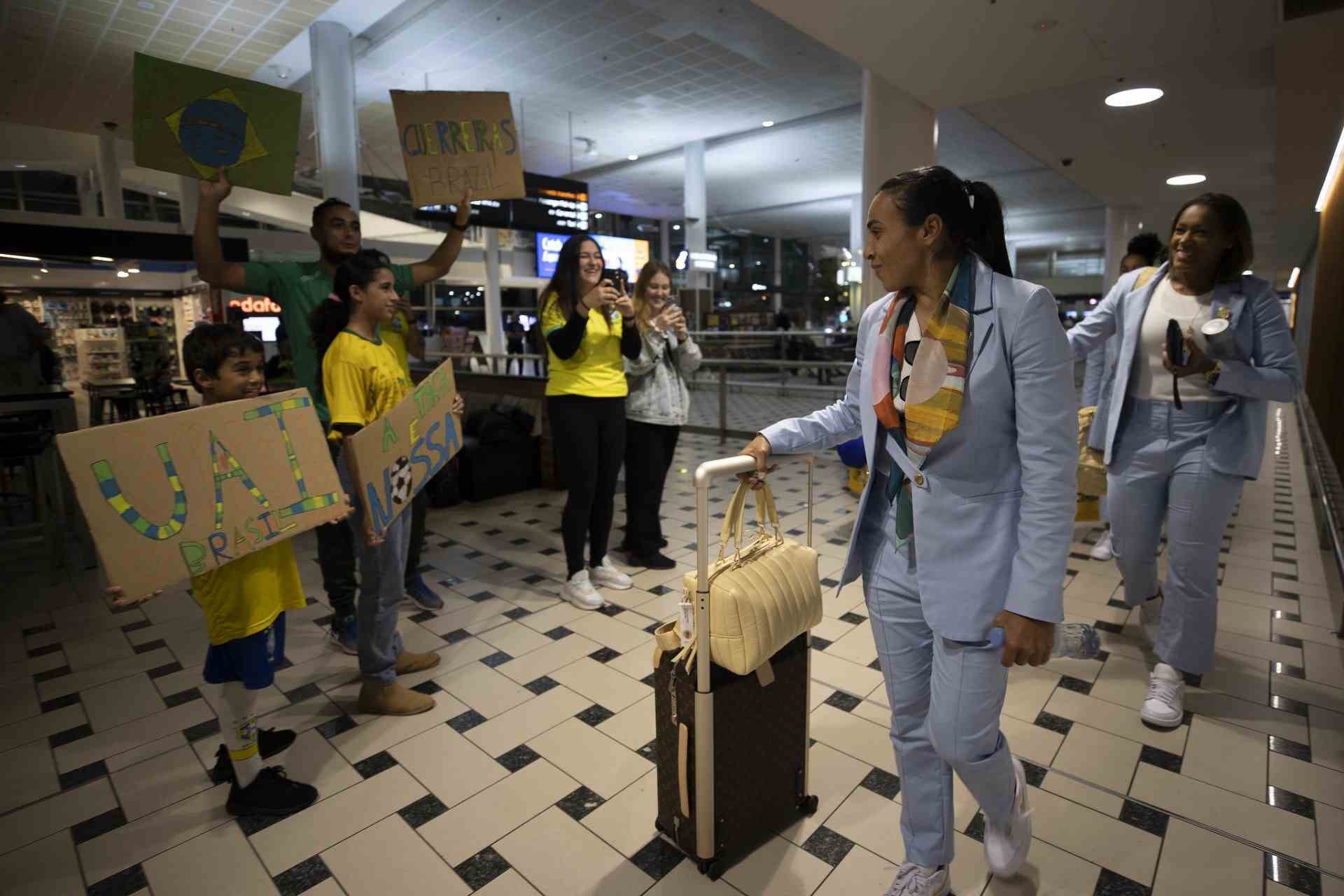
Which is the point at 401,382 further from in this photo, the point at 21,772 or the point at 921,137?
the point at 921,137

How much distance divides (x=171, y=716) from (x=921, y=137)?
573 cm

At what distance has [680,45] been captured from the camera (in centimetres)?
765

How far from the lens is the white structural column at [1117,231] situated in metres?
11.7

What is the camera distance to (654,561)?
408 cm

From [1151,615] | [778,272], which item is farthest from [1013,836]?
[778,272]

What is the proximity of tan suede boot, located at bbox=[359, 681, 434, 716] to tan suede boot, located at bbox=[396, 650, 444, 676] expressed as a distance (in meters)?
0.32

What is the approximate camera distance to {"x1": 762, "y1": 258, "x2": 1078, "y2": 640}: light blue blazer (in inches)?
48.8

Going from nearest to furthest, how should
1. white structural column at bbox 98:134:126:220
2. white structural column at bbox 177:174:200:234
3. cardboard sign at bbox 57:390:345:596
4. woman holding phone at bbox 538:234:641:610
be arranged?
cardboard sign at bbox 57:390:345:596 < woman holding phone at bbox 538:234:641:610 < white structural column at bbox 98:134:126:220 < white structural column at bbox 177:174:200:234

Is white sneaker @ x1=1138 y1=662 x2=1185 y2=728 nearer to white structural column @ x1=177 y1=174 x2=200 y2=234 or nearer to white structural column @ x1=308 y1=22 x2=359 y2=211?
white structural column @ x1=308 y1=22 x2=359 y2=211

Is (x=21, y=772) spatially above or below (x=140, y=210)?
below

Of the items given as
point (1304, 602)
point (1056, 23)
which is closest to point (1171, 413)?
point (1304, 602)

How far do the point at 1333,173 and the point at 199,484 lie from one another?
34.8ft

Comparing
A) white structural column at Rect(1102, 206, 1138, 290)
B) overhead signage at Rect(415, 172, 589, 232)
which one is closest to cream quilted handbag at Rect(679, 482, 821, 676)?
overhead signage at Rect(415, 172, 589, 232)

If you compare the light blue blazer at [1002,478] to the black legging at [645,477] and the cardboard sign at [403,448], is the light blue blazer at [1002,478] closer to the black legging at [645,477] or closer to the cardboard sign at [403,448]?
the cardboard sign at [403,448]
